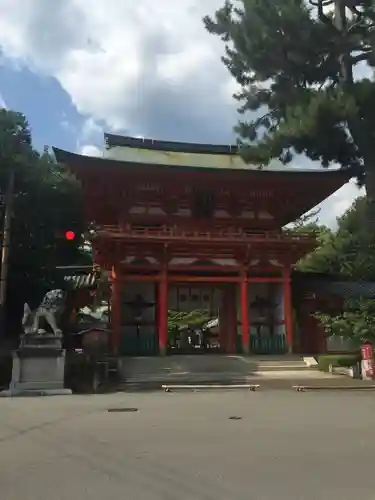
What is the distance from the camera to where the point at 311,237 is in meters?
23.5

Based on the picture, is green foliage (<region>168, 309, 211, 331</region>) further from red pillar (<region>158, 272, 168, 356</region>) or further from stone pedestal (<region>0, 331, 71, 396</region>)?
stone pedestal (<region>0, 331, 71, 396</region>)

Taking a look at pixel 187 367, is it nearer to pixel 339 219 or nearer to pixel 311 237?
pixel 311 237

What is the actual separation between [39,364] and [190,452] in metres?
11.0

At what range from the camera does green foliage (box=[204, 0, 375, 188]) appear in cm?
1836

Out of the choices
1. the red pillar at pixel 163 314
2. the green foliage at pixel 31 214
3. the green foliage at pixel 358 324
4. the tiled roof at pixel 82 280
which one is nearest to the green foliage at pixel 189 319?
the tiled roof at pixel 82 280

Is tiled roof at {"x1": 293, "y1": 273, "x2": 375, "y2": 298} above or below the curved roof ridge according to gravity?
A: below

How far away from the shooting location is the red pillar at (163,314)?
2202cm

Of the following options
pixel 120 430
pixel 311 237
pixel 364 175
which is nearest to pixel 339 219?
pixel 311 237

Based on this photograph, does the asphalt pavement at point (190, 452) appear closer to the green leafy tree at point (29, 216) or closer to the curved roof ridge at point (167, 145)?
the green leafy tree at point (29, 216)

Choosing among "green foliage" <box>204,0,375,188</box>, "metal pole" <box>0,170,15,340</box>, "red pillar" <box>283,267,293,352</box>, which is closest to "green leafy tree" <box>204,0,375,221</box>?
"green foliage" <box>204,0,375,188</box>

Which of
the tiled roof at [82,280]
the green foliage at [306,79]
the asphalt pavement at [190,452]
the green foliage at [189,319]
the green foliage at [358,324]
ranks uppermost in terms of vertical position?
the green foliage at [306,79]

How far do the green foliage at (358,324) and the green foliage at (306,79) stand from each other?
169 inches

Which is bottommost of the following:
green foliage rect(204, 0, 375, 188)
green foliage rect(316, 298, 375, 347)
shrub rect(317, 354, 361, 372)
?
shrub rect(317, 354, 361, 372)

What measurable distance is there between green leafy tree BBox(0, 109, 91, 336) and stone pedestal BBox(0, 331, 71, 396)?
19.1 ft
